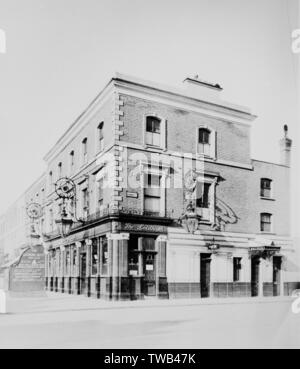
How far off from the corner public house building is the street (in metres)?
0.37

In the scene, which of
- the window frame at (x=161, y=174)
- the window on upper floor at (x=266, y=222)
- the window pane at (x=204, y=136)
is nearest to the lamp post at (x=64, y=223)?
the window frame at (x=161, y=174)

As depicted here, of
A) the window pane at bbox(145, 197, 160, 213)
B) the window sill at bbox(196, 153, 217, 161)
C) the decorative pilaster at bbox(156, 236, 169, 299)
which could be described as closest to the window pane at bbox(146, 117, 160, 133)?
the window sill at bbox(196, 153, 217, 161)

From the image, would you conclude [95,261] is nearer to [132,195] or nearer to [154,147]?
[132,195]

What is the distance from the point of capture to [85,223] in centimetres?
895

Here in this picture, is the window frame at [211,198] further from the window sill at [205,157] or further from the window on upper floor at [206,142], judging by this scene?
the window on upper floor at [206,142]

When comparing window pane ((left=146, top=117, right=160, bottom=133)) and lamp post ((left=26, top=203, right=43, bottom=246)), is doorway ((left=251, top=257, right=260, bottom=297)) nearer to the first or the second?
window pane ((left=146, top=117, right=160, bottom=133))

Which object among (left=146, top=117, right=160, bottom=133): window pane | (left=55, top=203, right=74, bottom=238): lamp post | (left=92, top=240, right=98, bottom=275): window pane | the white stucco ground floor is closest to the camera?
(left=55, top=203, right=74, bottom=238): lamp post

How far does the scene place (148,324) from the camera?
7805 mm

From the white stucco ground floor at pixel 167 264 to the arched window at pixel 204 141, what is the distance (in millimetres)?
1627

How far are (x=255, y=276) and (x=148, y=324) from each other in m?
3.28

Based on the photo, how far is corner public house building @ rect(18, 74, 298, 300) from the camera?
891 centimetres

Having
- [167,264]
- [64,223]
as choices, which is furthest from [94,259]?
[167,264]

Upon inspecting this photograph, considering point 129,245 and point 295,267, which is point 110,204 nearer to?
point 129,245

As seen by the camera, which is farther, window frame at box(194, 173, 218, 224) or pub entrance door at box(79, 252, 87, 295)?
window frame at box(194, 173, 218, 224)
